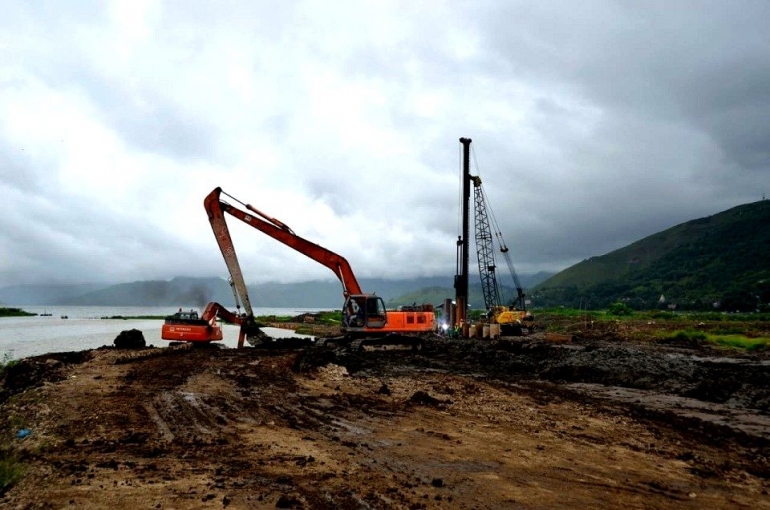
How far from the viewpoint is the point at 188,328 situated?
93.9 ft

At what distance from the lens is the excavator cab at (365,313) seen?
26656 millimetres

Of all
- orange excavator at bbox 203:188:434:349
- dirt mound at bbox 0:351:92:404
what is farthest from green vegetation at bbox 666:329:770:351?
dirt mound at bbox 0:351:92:404

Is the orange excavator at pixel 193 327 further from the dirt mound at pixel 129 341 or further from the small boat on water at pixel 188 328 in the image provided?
the dirt mound at pixel 129 341

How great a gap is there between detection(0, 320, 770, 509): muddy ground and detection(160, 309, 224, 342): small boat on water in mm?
7573

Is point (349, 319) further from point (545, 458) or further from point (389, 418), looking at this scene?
point (545, 458)

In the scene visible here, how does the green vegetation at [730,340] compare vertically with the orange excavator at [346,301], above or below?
below

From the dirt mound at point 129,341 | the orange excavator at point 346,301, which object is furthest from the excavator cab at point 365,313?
the dirt mound at point 129,341

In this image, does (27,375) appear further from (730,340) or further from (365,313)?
(730,340)

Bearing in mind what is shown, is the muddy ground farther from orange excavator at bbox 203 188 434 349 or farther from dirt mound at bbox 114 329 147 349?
dirt mound at bbox 114 329 147 349

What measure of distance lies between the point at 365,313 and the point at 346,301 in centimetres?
141

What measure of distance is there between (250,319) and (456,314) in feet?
77.7

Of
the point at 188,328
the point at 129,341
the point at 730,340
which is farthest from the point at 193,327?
the point at 730,340

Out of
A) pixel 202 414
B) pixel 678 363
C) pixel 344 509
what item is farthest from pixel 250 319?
pixel 344 509

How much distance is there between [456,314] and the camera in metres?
48.2
